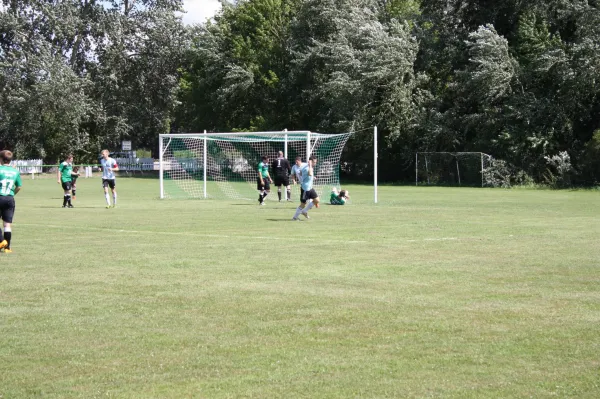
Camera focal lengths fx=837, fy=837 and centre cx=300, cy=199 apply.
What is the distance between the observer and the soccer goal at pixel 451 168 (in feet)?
162

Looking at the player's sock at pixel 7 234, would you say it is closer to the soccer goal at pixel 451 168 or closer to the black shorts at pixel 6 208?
the black shorts at pixel 6 208

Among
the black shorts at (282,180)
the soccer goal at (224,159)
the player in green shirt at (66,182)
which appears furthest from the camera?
the soccer goal at (224,159)

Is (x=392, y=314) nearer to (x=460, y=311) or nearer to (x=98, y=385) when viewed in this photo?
(x=460, y=311)

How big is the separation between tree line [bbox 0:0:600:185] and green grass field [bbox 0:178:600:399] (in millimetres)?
29888

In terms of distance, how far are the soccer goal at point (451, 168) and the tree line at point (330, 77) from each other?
84 centimetres

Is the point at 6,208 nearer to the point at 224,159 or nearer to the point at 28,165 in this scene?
the point at 224,159

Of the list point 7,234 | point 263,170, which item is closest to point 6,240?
point 7,234

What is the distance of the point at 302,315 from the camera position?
30.2 feet

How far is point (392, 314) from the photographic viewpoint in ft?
30.1

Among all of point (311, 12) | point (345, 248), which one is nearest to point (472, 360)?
point (345, 248)

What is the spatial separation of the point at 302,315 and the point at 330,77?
48.8m

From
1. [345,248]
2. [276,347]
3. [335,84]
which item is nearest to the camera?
[276,347]

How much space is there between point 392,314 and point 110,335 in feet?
9.94

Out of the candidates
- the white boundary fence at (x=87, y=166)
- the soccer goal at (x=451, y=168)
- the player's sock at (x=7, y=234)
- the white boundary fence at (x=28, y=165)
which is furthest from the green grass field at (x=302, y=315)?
the white boundary fence at (x=28, y=165)
